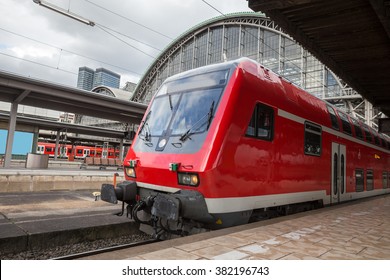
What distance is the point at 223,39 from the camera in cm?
5631

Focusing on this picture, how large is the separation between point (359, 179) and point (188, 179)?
27.9 feet

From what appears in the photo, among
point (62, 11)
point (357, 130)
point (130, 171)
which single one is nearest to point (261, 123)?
point (130, 171)

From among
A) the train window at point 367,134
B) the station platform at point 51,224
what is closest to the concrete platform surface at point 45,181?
the station platform at point 51,224

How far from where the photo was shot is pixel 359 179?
35.3ft

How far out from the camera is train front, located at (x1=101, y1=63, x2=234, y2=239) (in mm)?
4527

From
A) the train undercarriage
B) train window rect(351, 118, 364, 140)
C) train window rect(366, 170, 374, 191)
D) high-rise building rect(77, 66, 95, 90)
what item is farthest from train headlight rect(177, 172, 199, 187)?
high-rise building rect(77, 66, 95, 90)

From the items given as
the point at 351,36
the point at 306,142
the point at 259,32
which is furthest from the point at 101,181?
the point at 259,32

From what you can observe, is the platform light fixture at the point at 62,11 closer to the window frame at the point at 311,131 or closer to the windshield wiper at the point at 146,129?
the windshield wiper at the point at 146,129

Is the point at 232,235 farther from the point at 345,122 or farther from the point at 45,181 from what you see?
the point at 45,181

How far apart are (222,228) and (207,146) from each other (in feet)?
4.56

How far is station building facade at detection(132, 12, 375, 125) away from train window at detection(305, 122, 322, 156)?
21.8m

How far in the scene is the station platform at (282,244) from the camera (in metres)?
3.50

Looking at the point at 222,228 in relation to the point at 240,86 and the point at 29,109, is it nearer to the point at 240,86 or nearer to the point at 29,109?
the point at 240,86

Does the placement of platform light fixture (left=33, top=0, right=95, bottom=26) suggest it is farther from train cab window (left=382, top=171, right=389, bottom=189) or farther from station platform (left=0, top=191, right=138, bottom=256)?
train cab window (left=382, top=171, right=389, bottom=189)
